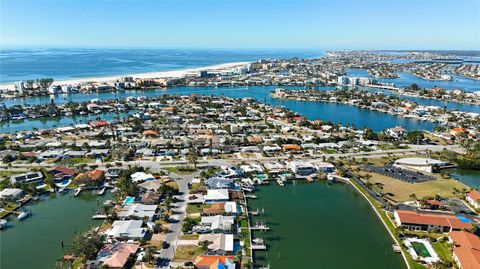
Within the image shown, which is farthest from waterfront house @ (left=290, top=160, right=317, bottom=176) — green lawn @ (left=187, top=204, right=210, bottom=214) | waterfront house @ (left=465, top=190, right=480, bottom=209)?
waterfront house @ (left=465, top=190, right=480, bottom=209)

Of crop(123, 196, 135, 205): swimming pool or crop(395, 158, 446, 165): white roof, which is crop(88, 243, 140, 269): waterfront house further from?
crop(395, 158, 446, 165): white roof

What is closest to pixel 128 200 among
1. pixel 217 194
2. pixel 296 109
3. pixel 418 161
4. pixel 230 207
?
pixel 217 194

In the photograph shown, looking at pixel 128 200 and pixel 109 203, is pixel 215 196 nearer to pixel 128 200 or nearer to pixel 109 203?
pixel 128 200

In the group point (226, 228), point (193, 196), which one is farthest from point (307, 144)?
point (226, 228)

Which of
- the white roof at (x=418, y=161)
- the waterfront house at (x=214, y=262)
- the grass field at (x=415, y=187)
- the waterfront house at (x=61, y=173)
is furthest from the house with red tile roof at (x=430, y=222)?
the waterfront house at (x=61, y=173)

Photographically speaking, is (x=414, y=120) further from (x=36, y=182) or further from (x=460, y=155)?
(x=36, y=182)

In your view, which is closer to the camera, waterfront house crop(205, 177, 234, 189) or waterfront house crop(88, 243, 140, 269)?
waterfront house crop(88, 243, 140, 269)
